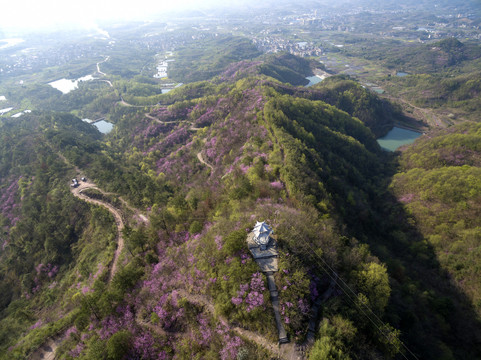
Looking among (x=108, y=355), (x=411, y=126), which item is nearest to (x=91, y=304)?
(x=108, y=355)

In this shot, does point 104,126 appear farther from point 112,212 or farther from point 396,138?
point 396,138

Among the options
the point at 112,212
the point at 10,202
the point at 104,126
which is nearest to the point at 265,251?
the point at 112,212

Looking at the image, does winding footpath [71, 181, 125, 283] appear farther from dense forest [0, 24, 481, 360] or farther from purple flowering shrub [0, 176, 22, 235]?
purple flowering shrub [0, 176, 22, 235]

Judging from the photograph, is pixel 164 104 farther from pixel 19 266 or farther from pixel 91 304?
pixel 91 304

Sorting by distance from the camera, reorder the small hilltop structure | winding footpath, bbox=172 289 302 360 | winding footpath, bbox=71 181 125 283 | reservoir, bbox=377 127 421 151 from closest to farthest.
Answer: winding footpath, bbox=172 289 302 360, the small hilltop structure, winding footpath, bbox=71 181 125 283, reservoir, bbox=377 127 421 151

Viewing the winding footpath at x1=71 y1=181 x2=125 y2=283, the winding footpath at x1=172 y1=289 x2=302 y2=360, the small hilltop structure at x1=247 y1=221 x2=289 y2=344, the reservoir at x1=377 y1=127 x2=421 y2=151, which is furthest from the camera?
the reservoir at x1=377 y1=127 x2=421 y2=151

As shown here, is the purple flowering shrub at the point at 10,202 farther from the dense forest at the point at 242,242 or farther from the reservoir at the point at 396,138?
the reservoir at the point at 396,138

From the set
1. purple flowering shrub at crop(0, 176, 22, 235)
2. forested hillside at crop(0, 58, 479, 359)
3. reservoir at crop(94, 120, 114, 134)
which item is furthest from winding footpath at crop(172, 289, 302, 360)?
reservoir at crop(94, 120, 114, 134)
